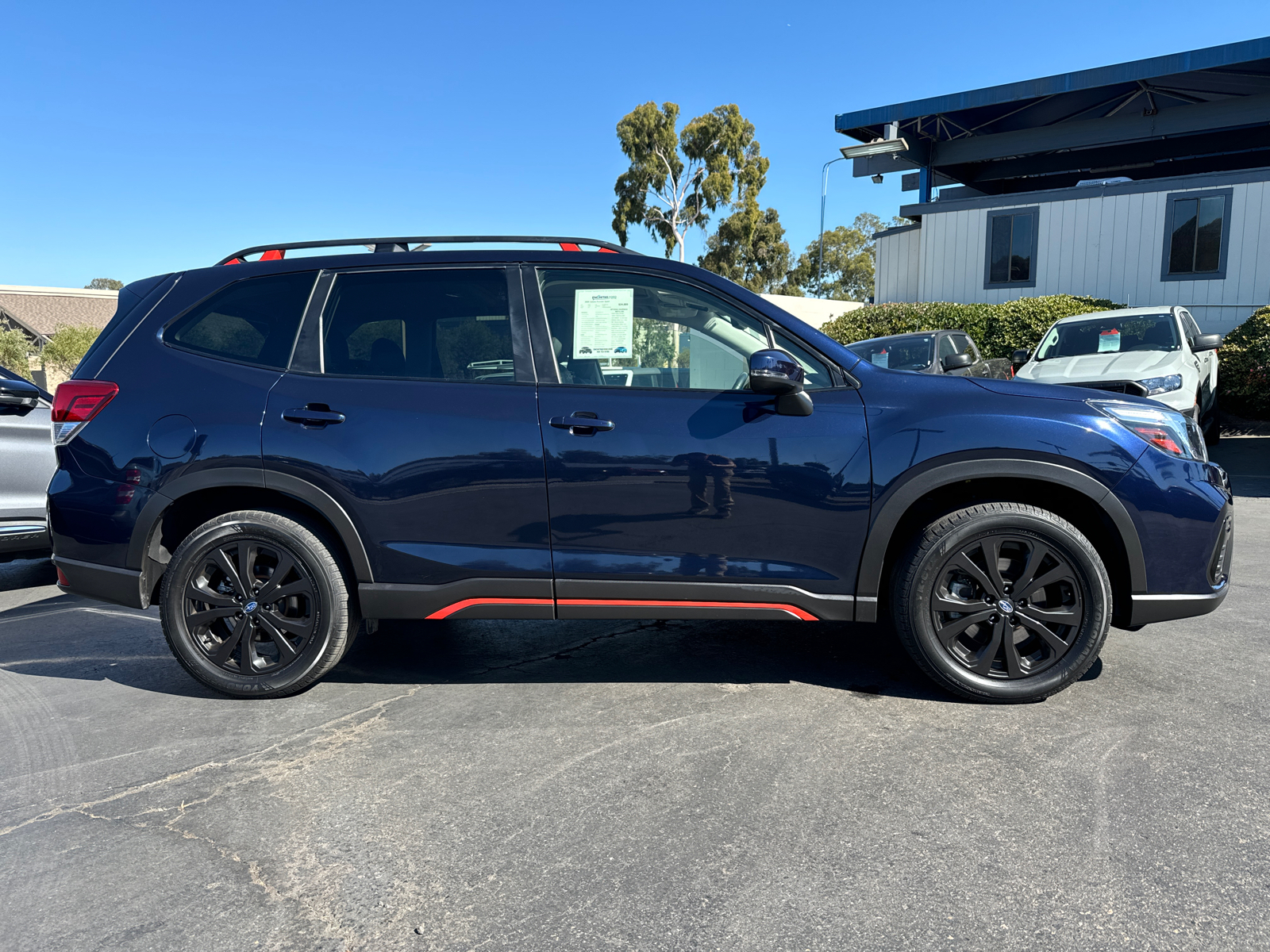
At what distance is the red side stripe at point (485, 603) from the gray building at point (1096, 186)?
18028 mm

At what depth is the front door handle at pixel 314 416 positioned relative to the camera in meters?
3.51

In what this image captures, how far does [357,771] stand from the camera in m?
2.99

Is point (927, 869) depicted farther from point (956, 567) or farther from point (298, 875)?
point (298, 875)

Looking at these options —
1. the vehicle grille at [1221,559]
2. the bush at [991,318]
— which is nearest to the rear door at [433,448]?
the vehicle grille at [1221,559]

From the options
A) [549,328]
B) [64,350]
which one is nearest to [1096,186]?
[549,328]

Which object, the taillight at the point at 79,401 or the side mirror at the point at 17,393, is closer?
the taillight at the point at 79,401

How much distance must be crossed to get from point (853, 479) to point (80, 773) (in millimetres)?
2985

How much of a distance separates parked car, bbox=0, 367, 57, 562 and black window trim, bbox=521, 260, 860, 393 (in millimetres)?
4008

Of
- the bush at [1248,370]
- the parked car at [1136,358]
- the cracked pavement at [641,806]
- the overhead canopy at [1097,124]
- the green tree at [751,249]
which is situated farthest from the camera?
the green tree at [751,249]

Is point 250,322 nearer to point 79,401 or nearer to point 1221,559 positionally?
point 79,401

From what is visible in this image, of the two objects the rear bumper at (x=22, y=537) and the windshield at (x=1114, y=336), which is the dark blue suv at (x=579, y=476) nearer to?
the rear bumper at (x=22, y=537)

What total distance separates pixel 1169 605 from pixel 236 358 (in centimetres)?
391

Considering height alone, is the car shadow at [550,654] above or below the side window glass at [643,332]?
below

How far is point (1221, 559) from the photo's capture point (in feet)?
11.3
